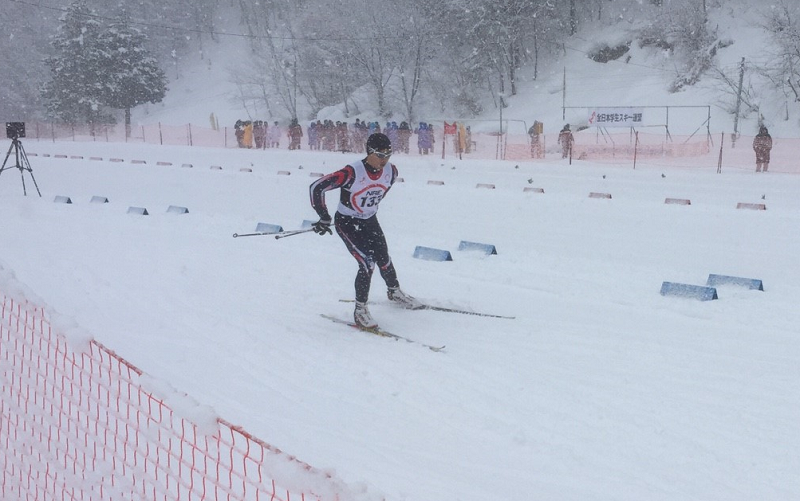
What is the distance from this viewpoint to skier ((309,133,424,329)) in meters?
6.56

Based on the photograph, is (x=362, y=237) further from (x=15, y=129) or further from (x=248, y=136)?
(x=248, y=136)

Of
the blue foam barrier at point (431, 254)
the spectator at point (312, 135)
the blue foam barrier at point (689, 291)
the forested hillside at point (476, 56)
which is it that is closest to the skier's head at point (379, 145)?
the blue foam barrier at point (689, 291)

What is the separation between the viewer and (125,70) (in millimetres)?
51250

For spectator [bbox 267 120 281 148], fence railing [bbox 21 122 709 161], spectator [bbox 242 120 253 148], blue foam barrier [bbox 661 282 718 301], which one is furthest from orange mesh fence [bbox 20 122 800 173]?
blue foam barrier [bbox 661 282 718 301]

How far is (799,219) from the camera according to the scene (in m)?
12.0

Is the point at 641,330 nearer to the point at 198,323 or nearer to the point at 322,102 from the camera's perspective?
the point at 198,323

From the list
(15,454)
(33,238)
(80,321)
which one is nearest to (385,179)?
(80,321)

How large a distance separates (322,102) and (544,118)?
1835cm

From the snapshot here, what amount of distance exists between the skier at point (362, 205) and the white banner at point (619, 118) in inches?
799

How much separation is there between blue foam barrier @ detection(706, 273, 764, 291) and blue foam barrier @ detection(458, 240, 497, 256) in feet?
10.1

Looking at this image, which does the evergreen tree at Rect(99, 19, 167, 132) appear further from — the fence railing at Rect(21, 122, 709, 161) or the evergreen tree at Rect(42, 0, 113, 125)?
the fence railing at Rect(21, 122, 709, 161)

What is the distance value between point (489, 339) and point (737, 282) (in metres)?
3.56

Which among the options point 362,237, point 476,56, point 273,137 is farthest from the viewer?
point 476,56

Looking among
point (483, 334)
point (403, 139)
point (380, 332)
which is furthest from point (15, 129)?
point (403, 139)
